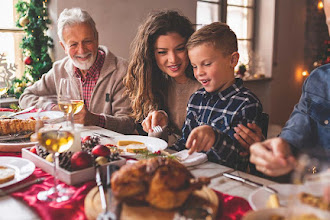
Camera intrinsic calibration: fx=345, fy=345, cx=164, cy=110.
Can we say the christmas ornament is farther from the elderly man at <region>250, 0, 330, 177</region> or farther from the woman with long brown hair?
the elderly man at <region>250, 0, 330, 177</region>

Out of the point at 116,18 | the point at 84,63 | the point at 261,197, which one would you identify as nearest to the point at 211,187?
the point at 261,197

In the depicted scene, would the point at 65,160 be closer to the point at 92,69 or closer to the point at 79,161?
the point at 79,161

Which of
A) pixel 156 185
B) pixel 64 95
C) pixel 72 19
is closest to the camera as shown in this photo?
pixel 156 185

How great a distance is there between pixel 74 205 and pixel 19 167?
1.24 ft

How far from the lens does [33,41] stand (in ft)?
11.1

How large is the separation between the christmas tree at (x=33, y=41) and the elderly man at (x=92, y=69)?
0.65 metres

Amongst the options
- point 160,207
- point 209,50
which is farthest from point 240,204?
point 209,50

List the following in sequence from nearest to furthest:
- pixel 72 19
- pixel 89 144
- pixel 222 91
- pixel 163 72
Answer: pixel 89 144, pixel 222 91, pixel 163 72, pixel 72 19

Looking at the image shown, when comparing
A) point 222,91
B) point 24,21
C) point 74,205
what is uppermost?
point 24,21

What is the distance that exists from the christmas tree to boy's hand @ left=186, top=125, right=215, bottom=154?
2484 mm

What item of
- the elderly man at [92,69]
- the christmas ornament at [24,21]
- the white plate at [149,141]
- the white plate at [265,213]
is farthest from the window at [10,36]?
the white plate at [265,213]

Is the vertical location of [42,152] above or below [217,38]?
below

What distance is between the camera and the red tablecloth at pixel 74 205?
35.3 inches

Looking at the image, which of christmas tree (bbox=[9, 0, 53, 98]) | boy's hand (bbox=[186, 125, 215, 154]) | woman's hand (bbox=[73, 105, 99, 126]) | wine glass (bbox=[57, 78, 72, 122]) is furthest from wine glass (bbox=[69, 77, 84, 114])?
christmas tree (bbox=[9, 0, 53, 98])
